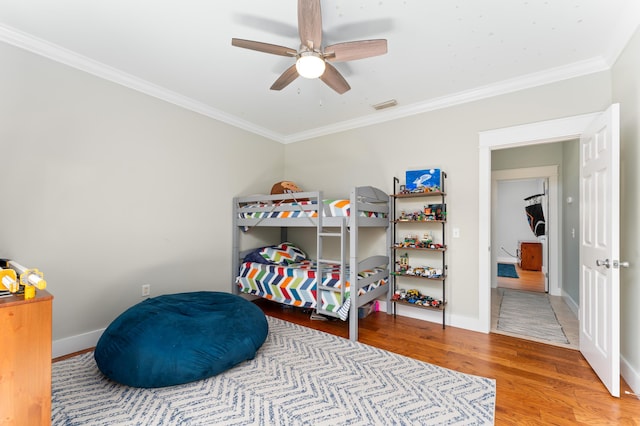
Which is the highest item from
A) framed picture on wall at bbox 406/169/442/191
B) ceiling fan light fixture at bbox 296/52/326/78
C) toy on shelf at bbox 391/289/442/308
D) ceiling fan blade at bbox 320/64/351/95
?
ceiling fan blade at bbox 320/64/351/95

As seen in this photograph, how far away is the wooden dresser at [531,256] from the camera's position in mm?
6730

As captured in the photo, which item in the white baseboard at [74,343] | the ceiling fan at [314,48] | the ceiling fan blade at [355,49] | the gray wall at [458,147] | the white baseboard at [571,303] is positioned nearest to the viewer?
the ceiling fan at [314,48]

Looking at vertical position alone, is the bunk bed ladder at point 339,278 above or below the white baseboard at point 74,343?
above

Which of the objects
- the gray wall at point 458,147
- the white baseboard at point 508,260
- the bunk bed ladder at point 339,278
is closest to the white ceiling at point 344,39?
the gray wall at point 458,147

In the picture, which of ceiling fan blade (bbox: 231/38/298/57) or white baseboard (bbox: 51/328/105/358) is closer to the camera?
ceiling fan blade (bbox: 231/38/298/57)

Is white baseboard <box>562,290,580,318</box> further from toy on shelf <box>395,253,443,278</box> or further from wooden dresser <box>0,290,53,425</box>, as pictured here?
wooden dresser <box>0,290,53,425</box>

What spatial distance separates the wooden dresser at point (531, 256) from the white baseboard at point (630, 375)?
18.0 feet

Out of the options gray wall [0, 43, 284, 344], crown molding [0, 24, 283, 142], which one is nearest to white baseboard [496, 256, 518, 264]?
gray wall [0, 43, 284, 344]

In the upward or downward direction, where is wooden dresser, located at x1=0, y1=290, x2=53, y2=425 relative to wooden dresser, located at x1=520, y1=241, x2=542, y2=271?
upward

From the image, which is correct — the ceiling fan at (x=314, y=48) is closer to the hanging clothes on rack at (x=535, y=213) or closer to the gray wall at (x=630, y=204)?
the gray wall at (x=630, y=204)

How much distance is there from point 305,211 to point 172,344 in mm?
1732

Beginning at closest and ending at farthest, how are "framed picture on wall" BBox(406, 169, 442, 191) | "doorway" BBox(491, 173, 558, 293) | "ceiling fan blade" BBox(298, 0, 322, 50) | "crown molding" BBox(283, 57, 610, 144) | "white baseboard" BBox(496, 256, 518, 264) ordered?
"ceiling fan blade" BBox(298, 0, 322, 50) < "crown molding" BBox(283, 57, 610, 144) < "framed picture on wall" BBox(406, 169, 442, 191) < "doorway" BBox(491, 173, 558, 293) < "white baseboard" BBox(496, 256, 518, 264)

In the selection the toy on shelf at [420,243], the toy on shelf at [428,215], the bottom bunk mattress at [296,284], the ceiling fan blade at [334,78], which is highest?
the ceiling fan blade at [334,78]

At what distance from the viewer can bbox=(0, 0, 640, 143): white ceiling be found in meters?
1.87
